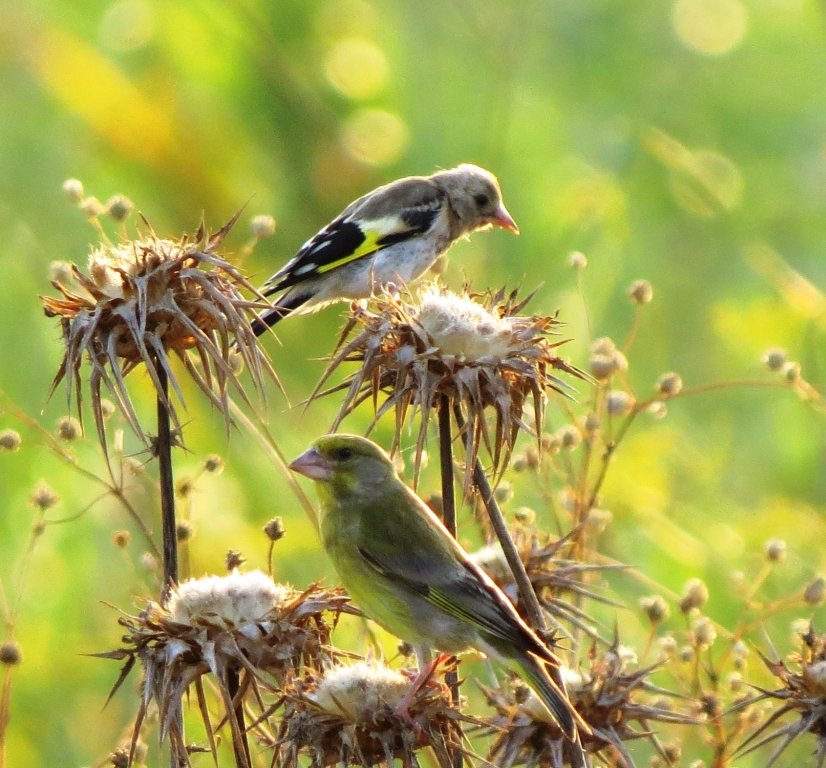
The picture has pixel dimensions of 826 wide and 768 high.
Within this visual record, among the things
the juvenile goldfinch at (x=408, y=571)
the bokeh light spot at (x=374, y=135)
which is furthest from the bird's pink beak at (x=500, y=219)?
the juvenile goldfinch at (x=408, y=571)

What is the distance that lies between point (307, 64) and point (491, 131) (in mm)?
1451

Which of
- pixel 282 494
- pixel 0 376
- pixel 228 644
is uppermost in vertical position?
pixel 0 376

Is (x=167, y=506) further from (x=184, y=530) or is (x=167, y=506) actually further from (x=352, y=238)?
(x=352, y=238)

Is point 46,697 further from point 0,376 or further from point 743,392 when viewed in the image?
point 743,392

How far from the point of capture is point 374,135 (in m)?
9.10

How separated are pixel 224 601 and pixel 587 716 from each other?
3.23 ft

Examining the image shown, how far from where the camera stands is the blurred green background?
651 centimetres

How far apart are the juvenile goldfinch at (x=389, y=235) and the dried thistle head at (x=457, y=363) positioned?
2.37 m

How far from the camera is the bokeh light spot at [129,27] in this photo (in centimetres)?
902

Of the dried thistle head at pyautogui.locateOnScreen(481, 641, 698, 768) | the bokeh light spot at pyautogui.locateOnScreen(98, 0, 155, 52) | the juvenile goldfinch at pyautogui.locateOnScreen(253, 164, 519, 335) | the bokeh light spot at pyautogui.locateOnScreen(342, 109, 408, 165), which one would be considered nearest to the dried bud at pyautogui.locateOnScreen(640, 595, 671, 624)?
the dried thistle head at pyautogui.locateOnScreen(481, 641, 698, 768)

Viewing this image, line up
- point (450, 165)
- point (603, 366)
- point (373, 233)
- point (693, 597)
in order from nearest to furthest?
1. point (693, 597)
2. point (603, 366)
3. point (373, 233)
4. point (450, 165)

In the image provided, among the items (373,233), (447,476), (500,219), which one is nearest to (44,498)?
(447,476)

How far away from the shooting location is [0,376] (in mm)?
6953

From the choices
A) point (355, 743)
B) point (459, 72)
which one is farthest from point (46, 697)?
point (459, 72)
